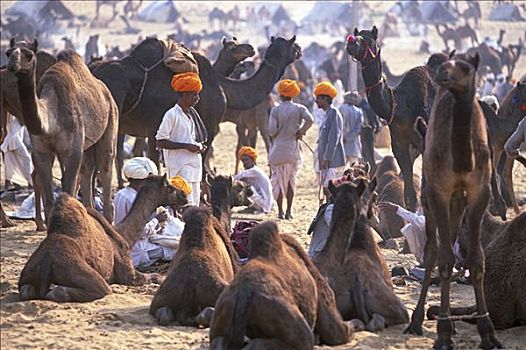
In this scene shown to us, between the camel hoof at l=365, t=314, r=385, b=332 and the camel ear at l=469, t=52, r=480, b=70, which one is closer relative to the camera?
the camel ear at l=469, t=52, r=480, b=70

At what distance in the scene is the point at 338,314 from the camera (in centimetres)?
749

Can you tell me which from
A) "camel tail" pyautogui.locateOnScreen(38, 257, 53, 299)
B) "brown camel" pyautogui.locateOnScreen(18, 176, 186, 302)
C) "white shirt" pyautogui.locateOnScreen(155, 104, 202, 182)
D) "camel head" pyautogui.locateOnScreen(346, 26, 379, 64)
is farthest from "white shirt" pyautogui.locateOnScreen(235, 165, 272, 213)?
"camel tail" pyautogui.locateOnScreen(38, 257, 53, 299)

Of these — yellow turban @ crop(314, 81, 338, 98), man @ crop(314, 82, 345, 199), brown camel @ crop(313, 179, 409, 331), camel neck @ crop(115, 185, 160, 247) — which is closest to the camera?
brown camel @ crop(313, 179, 409, 331)

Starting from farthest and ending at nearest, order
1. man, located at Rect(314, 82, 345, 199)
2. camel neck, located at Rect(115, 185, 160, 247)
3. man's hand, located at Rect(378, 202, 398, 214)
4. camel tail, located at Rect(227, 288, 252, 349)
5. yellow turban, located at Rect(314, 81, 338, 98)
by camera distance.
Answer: yellow turban, located at Rect(314, 81, 338, 98)
man, located at Rect(314, 82, 345, 199)
man's hand, located at Rect(378, 202, 398, 214)
camel neck, located at Rect(115, 185, 160, 247)
camel tail, located at Rect(227, 288, 252, 349)

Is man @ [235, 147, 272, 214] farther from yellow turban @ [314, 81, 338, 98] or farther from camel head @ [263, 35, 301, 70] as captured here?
camel head @ [263, 35, 301, 70]

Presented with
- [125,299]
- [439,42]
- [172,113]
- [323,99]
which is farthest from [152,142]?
[439,42]

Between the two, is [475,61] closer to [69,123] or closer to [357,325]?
[357,325]

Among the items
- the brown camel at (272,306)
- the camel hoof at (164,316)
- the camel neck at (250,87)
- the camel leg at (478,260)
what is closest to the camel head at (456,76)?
the camel leg at (478,260)

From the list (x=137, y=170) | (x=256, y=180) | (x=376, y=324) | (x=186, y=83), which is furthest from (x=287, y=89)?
(x=376, y=324)

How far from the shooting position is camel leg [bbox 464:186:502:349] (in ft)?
24.8

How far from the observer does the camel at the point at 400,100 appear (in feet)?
42.9

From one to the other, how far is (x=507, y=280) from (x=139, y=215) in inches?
117

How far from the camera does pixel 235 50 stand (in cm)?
1520

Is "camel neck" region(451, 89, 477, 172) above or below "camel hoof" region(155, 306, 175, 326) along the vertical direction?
above
